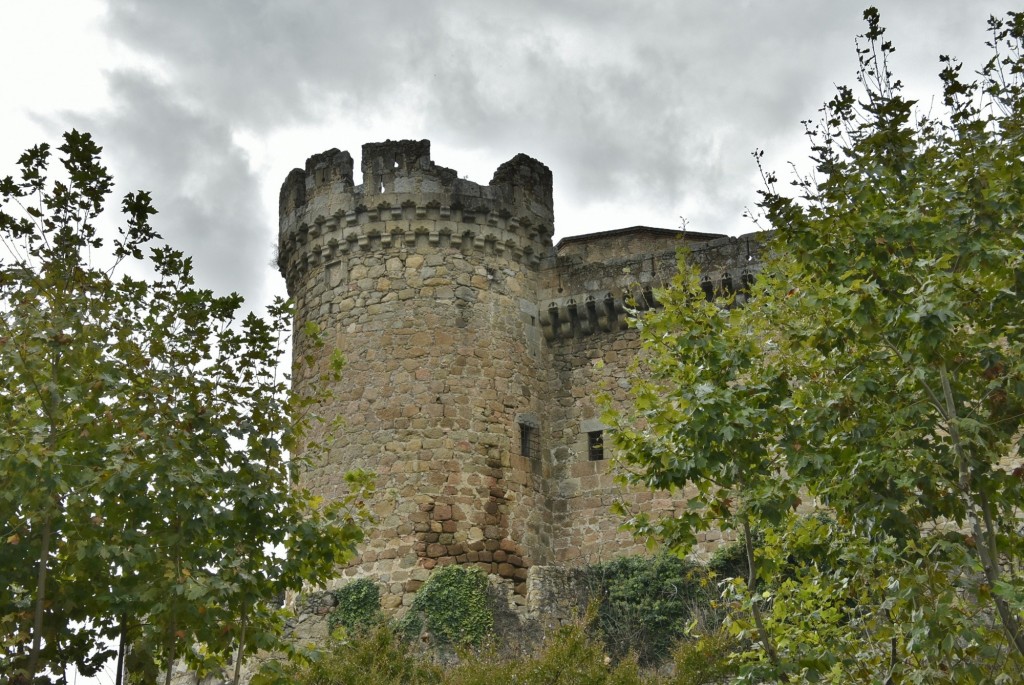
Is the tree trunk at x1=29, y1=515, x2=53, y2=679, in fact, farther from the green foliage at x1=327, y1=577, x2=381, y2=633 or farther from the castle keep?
the castle keep

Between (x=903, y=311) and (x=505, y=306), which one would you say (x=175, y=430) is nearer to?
(x=903, y=311)

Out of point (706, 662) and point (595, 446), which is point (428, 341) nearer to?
point (595, 446)

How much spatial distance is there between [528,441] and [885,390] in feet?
36.9

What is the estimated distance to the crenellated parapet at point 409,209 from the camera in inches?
882

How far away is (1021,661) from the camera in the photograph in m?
10.2

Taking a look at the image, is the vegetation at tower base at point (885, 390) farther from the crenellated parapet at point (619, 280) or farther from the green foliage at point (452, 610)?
the crenellated parapet at point (619, 280)

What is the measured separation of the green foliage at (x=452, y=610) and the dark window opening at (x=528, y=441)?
8.56ft

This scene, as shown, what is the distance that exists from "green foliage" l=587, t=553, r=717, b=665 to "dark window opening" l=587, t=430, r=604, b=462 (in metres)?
2.04

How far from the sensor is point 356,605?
20.1 metres

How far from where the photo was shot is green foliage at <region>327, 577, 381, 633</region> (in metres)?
19.9

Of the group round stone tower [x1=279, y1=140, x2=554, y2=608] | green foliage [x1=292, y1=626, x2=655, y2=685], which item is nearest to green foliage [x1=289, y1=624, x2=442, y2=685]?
green foliage [x1=292, y1=626, x2=655, y2=685]

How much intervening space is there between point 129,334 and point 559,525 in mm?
11383

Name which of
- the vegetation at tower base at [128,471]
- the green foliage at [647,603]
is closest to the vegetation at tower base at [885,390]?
the vegetation at tower base at [128,471]

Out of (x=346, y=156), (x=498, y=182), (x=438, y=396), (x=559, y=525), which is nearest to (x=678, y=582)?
(x=559, y=525)
